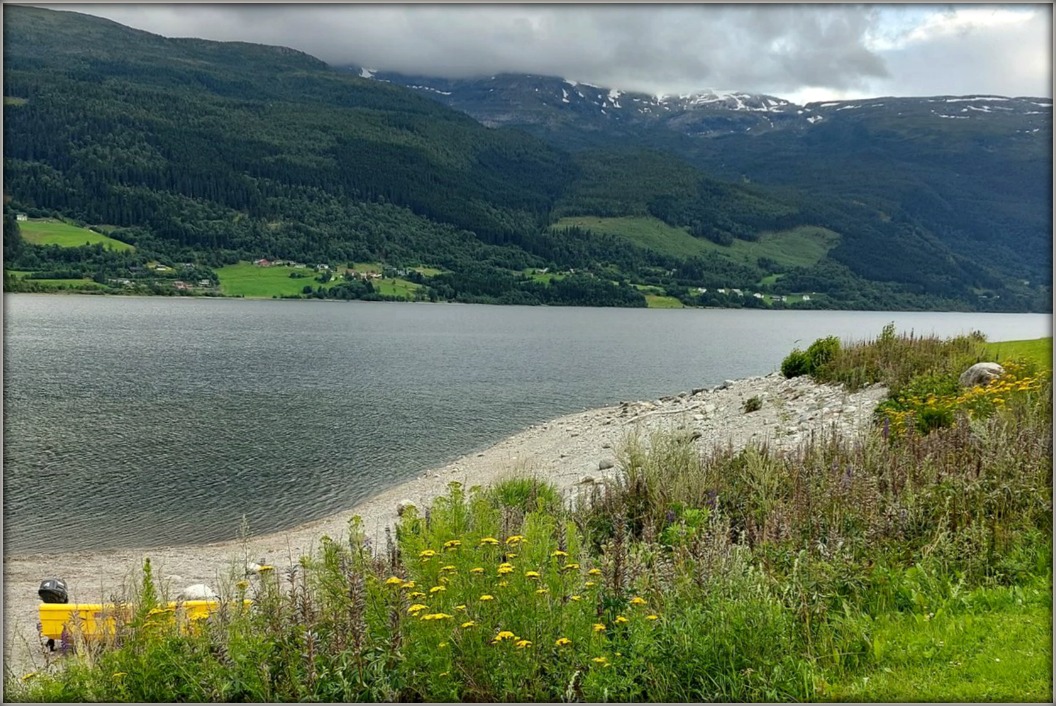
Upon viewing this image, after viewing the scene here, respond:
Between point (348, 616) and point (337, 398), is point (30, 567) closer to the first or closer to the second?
point (348, 616)

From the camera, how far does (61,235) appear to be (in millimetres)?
167250

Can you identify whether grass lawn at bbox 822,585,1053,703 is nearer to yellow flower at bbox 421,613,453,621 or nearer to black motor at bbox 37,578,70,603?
yellow flower at bbox 421,613,453,621

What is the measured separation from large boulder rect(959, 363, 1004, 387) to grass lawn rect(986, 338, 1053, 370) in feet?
3.14

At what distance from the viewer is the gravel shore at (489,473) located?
43.3ft

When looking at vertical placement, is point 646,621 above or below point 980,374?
below

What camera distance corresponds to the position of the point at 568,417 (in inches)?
1455

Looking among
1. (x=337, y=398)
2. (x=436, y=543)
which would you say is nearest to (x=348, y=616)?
(x=436, y=543)

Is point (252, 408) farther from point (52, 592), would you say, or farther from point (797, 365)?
point (52, 592)

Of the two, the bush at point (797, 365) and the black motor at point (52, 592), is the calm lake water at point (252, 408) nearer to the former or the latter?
the black motor at point (52, 592)

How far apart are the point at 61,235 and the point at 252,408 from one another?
163 metres

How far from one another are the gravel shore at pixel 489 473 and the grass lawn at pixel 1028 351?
3588mm

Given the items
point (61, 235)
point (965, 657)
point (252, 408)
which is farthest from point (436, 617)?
point (61, 235)

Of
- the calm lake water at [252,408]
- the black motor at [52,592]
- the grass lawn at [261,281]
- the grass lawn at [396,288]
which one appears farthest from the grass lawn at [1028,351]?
the grass lawn at [396,288]

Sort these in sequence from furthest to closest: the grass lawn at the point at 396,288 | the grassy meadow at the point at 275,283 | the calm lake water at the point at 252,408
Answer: the grass lawn at the point at 396,288 → the grassy meadow at the point at 275,283 → the calm lake water at the point at 252,408
